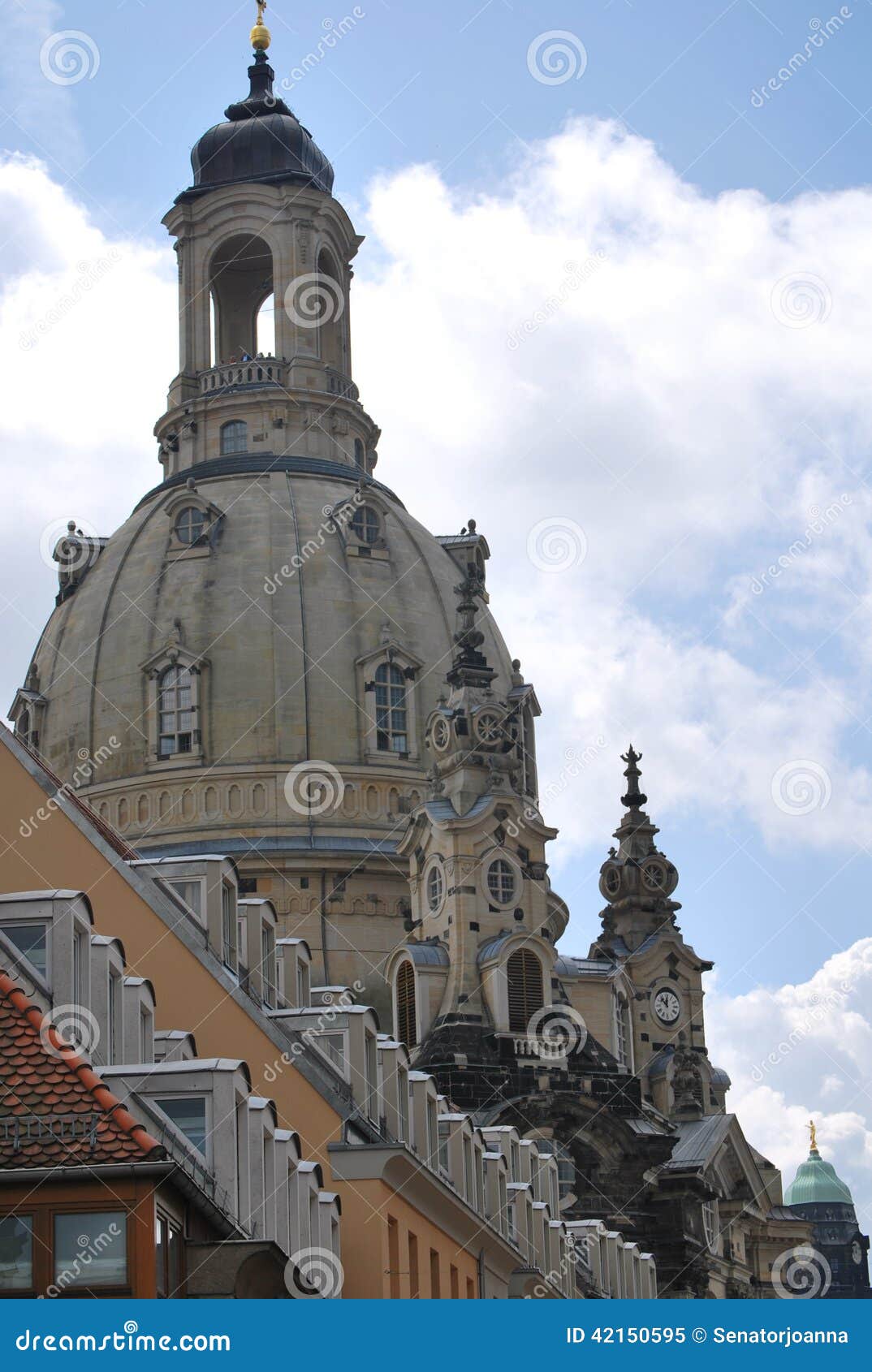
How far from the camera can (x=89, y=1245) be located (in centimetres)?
2616

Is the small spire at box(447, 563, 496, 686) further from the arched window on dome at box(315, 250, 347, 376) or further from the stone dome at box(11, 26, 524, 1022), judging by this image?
the arched window on dome at box(315, 250, 347, 376)

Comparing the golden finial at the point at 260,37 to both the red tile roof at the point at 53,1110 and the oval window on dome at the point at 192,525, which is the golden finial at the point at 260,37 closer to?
the oval window on dome at the point at 192,525

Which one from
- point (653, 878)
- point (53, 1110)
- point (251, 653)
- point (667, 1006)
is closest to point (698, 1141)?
point (667, 1006)

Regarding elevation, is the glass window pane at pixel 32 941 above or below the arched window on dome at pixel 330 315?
below

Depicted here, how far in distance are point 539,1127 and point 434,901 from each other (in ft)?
28.9

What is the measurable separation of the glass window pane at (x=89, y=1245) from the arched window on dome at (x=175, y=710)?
233 ft

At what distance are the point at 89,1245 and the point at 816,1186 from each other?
149 meters

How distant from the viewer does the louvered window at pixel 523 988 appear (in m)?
85.4

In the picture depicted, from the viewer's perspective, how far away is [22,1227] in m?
26.3

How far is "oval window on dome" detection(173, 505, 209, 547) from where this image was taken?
327 ft

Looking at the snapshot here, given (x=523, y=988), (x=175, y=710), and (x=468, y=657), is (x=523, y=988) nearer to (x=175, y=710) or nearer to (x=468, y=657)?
Answer: (x=468, y=657)

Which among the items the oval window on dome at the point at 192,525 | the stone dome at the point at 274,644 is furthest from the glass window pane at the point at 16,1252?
the oval window on dome at the point at 192,525

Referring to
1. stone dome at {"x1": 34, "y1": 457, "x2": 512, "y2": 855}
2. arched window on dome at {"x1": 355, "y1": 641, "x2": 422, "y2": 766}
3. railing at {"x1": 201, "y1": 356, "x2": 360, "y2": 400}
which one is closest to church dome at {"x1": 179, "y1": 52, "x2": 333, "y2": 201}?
railing at {"x1": 201, "y1": 356, "x2": 360, "y2": 400}

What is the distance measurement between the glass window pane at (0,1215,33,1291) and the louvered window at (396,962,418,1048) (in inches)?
2361
